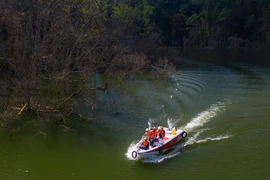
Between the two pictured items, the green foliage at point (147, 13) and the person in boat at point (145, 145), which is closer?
the person in boat at point (145, 145)

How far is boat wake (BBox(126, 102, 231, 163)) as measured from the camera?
63.0 ft

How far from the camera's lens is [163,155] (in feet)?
63.9

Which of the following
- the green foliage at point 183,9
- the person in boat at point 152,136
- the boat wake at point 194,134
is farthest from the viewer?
the green foliage at point 183,9

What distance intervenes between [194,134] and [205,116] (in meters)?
3.61

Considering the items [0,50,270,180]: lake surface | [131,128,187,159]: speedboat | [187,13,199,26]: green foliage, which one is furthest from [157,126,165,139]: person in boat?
[187,13,199,26]: green foliage

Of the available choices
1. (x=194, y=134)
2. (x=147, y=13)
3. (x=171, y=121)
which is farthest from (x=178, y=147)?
(x=147, y=13)

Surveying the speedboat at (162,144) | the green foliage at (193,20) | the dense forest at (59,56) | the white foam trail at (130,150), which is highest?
the green foliage at (193,20)

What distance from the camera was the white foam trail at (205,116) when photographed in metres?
23.8

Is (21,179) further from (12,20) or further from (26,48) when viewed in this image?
(12,20)

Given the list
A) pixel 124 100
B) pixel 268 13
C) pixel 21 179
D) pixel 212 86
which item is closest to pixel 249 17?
pixel 268 13

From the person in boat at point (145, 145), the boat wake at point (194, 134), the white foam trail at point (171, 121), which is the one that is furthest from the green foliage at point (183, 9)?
the person in boat at point (145, 145)

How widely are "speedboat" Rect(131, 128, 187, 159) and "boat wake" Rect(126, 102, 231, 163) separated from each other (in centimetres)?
25

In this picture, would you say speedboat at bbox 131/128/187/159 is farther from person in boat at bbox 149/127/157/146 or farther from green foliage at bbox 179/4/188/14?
green foliage at bbox 179/4/188/14

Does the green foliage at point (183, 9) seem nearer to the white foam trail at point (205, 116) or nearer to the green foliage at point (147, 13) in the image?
the green foliage at point (147, 13)
